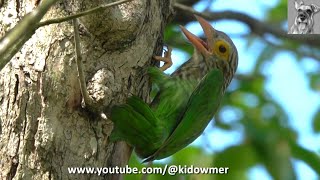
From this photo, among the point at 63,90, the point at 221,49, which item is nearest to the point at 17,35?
the point at 63,90

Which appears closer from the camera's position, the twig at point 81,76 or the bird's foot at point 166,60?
the twig at point 81,76

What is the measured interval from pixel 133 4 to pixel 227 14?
6.63 ft

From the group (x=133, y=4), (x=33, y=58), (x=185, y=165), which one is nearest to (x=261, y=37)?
(x=185, y=165)

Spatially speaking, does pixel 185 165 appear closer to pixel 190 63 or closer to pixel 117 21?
pixel 190 63

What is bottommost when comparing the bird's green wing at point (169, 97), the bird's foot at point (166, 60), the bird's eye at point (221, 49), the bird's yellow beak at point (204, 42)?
the bird's green wing at point (169, 97)

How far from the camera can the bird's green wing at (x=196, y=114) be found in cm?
330

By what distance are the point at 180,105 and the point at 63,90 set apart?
32.9 inches

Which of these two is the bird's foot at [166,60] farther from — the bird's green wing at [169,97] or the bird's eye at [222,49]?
the bird's eye at [222,49]

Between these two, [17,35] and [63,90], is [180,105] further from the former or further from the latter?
[17,35]

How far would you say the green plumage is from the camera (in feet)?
10.2

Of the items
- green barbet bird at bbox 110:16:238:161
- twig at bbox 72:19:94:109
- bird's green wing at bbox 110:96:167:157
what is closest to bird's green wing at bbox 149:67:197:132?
Answer: green barbet bird at bbox 110:16:238:161

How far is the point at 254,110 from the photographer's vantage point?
4363 mm

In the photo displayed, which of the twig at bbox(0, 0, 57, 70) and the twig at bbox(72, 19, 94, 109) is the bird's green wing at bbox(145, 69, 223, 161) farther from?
the twig at bbox(0, 0, 57, 70)

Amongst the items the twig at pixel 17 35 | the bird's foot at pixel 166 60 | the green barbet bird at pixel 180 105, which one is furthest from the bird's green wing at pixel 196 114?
the twig at pixel 17 35
